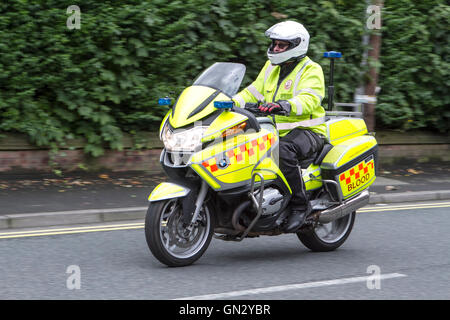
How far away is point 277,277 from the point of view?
240 inches

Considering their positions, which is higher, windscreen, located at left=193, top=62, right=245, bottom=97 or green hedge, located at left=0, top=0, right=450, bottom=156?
windscreen, located at left=193, top=62, right=245, bottom=97

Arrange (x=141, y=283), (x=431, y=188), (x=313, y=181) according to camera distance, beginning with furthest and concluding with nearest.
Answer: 1. (x=431, y=188)
2. (x=313, y=181)
3. (x=141, y=283)

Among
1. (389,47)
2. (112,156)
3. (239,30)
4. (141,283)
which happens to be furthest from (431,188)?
(141,283)

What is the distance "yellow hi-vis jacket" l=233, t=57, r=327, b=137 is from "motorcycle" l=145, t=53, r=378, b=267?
0.63 ft

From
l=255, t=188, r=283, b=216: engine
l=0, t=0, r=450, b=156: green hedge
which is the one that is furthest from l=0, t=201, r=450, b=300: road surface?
l=0, t=0, r=450, b=156: green hedge

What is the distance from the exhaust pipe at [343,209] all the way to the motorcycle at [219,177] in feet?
0.03

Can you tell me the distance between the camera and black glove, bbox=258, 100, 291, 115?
6027 millimetres

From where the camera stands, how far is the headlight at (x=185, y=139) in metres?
5.82

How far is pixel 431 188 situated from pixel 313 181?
15.2 feet

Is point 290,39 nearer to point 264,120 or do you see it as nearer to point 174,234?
point 264,120

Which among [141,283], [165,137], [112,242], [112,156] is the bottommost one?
[112,156]

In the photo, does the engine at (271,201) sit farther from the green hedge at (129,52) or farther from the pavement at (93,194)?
the green hedge at (129,52)

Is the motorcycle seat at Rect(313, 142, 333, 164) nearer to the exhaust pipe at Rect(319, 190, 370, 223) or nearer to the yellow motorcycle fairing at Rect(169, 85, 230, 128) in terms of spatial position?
the exhaust pipe at Rect(319, 190, 370, 223)

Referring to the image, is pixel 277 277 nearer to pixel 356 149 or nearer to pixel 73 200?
pixel 356 149
